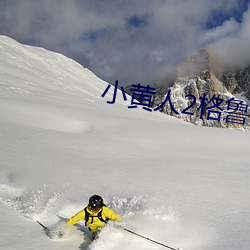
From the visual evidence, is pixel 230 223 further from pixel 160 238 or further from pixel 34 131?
pixel 34 131

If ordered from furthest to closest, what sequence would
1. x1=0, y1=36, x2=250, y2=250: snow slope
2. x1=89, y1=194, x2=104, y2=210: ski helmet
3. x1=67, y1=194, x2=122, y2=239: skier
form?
x1=67, y1=194, x2=122, y2=239: skier < x1=89, y1=194, x2=104, y2=210: ski helmet < x1=0, y1=36, x2=250, y2=250: snow slope

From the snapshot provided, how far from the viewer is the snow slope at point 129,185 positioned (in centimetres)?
507

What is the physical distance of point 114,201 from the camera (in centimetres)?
654

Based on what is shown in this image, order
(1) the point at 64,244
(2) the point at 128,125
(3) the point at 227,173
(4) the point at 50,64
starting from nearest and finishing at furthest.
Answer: (1) the point at 64,244 < (3) the point at 227,173 < (2) the point at 128,125 < (4) the point at 50,64

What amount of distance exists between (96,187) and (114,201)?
84cm

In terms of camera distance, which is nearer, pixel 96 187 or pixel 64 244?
pixel 64 244

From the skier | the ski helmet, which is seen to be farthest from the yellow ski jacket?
the ski helmet

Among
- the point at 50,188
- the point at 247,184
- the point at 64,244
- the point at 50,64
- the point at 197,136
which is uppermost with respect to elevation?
the point at 50,64

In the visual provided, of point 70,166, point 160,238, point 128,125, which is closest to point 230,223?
point 160,238

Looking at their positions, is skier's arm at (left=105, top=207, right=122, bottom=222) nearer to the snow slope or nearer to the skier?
the skier

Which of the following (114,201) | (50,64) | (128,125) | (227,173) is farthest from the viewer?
(50,64)

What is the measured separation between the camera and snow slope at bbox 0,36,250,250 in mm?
5067

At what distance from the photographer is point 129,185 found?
24.3 ft

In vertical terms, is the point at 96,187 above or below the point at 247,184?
below
